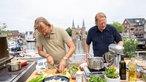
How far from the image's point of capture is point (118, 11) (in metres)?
4.83

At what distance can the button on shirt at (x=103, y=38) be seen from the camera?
2670 millimetres

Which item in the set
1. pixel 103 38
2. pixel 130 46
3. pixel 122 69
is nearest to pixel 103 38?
pixel 103 38

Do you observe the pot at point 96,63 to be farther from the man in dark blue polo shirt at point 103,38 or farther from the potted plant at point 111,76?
the man in dark blue polo shirt at point 103,38

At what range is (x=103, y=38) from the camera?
8.80 ft

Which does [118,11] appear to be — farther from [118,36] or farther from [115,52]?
[115,52]

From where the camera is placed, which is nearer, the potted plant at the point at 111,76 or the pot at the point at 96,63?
the potted plant at the point at 111,76

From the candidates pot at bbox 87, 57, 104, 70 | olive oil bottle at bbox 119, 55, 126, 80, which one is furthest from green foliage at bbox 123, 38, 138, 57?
pot at bbox 87, 57, 104, 70

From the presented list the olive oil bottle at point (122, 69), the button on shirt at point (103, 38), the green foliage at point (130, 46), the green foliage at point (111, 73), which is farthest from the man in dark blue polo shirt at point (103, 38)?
the green foliage at point (111, 73)

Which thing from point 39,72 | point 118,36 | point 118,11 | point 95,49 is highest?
point 118,11

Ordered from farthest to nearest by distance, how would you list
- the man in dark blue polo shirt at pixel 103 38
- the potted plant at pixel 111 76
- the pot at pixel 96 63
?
1. the man in dark blue polo shirt at pixel 103 38
2. the pot at pixel 96 63
3. the potted plant at pixel 111 76

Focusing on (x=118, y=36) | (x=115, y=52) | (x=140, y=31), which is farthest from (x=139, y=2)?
(x=140, y=31)

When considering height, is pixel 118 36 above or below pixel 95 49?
above

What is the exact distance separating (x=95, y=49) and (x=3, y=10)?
123 inches

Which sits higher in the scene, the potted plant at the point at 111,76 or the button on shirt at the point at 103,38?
the button on shirt at the point at 103,38
